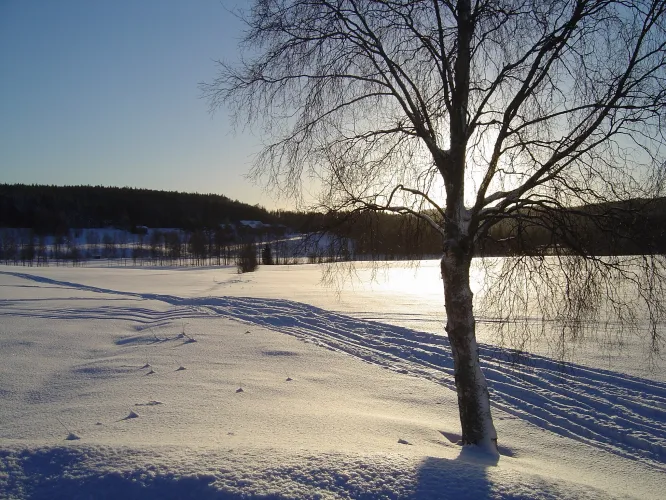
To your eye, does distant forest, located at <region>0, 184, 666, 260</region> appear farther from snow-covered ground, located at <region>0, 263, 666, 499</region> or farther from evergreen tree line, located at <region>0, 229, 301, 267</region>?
evergreen tree line, located at <region>0, 229, 301, 267</region>

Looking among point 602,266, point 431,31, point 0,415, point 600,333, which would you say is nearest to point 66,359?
point 0,415

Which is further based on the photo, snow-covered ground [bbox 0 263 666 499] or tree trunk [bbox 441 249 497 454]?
tree trunk [bbox 441 249 497 454]

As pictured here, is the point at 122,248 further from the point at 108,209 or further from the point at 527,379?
the point at 527,379

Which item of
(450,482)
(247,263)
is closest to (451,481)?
(450,482)

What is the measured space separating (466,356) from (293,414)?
2367 mm

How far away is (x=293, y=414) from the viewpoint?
5.82 m

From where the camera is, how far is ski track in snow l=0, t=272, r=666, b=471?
22.4 feet

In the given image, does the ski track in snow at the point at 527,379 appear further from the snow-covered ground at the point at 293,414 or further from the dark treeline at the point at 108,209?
the dark treeline at the point at 108,209

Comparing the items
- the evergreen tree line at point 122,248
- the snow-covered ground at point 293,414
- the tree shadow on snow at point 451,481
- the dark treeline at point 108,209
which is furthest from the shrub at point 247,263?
the dark treeline at point 108,209

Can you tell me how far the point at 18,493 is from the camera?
113 inches

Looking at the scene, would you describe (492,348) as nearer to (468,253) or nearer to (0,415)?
(468,253)

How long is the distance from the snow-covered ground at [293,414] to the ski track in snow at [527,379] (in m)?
0.04

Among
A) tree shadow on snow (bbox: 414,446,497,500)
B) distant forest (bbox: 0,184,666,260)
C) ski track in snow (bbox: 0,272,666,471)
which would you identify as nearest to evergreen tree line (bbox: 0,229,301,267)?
ski track in snow (bbox: 0,272,666,471)

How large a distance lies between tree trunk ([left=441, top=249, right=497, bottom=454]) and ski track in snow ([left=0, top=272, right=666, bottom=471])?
89 cm
